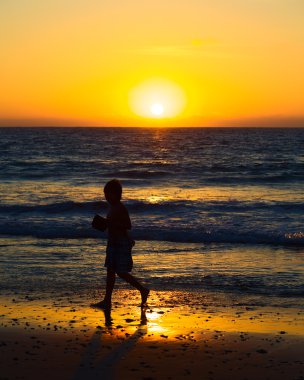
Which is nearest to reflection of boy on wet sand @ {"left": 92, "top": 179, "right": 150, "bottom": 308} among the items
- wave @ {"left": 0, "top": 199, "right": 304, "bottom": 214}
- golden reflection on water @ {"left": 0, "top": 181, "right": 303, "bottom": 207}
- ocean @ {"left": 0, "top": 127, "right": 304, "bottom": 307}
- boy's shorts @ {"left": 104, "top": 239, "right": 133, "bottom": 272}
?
boy's shorts @ {"left": 104, "top": 239, "right": 133, "bottom": 272}

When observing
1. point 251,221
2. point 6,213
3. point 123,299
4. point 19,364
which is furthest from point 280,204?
point 19,364

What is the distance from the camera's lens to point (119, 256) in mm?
7336

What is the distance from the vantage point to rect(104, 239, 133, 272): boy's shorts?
733 centimetres

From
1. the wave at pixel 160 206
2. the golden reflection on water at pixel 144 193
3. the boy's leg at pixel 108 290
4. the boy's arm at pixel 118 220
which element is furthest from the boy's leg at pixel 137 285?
the golden reflection on water at pixel 144 193

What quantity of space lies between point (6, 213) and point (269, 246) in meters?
8.80

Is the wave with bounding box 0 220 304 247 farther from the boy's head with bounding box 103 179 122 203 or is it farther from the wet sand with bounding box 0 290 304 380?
the boy's head with bounding box 103 179 122 203

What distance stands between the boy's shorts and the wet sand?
1.74ft

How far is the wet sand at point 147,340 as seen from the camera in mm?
5266

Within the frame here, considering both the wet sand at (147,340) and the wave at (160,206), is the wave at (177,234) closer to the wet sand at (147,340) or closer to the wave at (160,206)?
the wave at (160,206)

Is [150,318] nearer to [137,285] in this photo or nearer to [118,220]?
[137,285]

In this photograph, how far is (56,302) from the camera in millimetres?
7621

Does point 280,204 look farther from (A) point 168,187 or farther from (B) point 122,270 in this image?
(B) point 122,270

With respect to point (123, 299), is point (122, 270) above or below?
above

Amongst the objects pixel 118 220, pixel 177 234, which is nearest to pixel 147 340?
pixel 118 220
